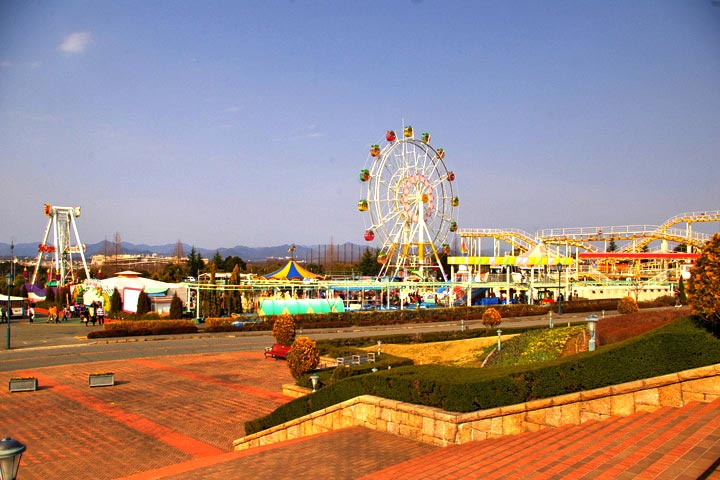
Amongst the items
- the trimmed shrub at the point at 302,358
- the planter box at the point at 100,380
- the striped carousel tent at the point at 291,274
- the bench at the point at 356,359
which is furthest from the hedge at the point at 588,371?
the striped carousel tent at the point at 291,274

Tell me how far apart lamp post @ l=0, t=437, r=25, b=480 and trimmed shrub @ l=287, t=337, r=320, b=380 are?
12.2m

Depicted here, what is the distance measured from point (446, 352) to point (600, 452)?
17091 mm

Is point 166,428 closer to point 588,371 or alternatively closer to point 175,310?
point 588,371

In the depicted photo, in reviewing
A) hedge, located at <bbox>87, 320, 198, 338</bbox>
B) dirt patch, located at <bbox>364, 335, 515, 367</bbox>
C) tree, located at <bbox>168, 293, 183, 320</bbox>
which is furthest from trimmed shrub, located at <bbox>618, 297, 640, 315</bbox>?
tree, located at <bbox>168, 293, 183, 320</bbox>

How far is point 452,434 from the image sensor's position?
31.1ft

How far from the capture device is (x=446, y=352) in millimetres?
24672

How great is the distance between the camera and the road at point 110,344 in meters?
25.1

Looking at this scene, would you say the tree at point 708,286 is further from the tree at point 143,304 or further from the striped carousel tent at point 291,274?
the striped carousel tent at point 291,274

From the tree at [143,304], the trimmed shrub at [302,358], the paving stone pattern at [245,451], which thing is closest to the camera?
the paving stone pattern at [245,451]

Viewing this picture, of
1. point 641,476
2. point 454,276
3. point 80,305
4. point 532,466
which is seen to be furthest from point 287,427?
point 454,276

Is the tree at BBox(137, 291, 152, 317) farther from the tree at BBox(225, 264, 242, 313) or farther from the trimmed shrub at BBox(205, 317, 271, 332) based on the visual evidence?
the trimmed shrub at BBox(205, 317, 271, 332)

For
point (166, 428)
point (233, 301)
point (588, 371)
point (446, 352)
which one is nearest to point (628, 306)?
point (446, 352)

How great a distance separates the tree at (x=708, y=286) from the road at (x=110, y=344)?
66.7 ft

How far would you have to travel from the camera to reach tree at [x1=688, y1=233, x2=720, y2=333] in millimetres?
10094
